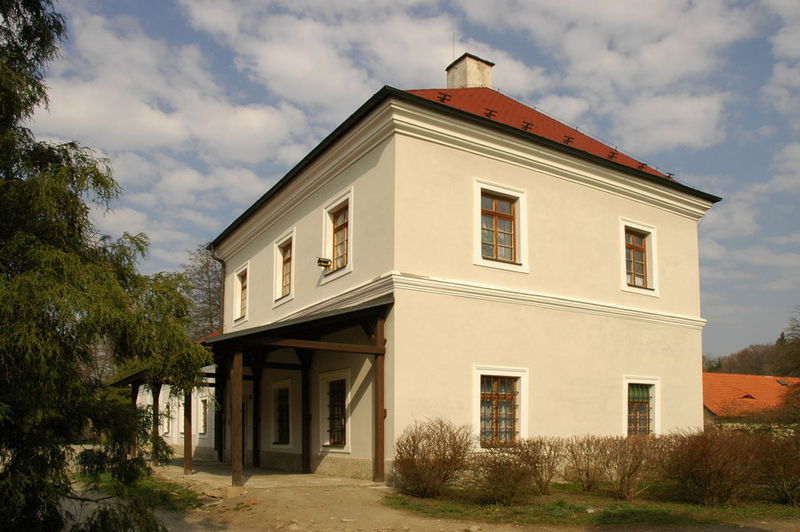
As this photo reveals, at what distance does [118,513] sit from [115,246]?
244cm

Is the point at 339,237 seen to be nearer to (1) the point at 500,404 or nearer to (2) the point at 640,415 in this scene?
(1) the point at 500,404

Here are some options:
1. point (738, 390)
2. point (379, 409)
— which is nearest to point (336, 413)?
point (379, 409)

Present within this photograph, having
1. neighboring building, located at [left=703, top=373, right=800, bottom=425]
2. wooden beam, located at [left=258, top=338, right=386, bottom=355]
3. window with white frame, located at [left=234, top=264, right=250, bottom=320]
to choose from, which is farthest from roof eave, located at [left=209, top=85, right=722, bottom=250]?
neighboring building, located at [left=703, top=373, right=800, bottom=425]

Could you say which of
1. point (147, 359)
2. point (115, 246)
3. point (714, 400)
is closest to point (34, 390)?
point (147, 359)

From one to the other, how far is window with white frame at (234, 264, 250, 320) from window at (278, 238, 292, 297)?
9.47ft

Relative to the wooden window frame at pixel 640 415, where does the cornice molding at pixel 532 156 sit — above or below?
above

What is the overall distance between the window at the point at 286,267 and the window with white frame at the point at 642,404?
27.0 ft

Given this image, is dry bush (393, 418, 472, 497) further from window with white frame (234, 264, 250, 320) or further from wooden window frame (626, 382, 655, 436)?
window with white frame (234, 264, 250, 320)

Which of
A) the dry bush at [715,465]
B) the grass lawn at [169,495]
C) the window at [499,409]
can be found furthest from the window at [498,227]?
the grass lawn at [169,495]

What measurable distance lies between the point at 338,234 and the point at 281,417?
4.95m

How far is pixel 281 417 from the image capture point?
17141 mm

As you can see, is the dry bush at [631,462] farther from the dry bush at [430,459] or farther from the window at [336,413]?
the window at [336,413]

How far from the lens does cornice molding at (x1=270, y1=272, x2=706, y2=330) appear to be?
12492 mm

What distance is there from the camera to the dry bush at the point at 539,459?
10.8 metres
